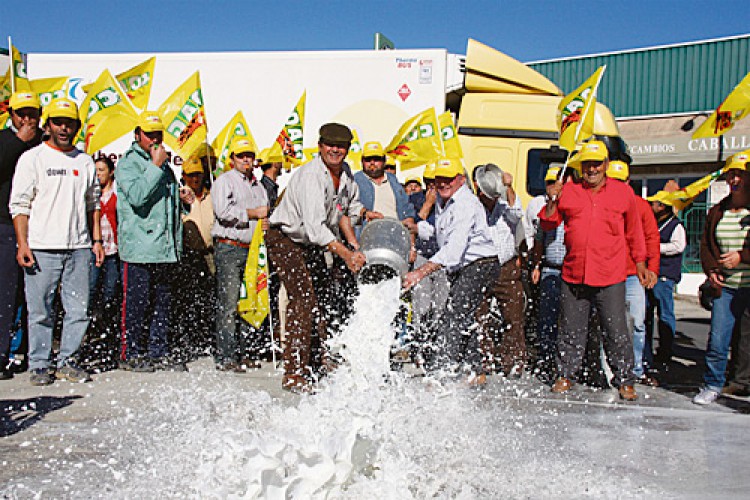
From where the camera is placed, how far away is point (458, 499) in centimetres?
322

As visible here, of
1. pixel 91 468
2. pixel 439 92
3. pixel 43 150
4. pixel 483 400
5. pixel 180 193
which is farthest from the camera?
pixel 439 92

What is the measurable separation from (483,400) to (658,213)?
3.30 meters

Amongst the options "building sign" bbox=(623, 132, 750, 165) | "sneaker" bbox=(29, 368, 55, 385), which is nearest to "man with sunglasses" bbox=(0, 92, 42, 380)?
"sneaker" bbox=(29, 368, 55, 385)

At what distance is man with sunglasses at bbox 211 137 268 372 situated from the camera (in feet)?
21.0

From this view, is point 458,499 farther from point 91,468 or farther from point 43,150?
point 43,150

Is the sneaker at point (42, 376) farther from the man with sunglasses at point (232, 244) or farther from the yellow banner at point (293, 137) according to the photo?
the yellow banner at point (293, 137)

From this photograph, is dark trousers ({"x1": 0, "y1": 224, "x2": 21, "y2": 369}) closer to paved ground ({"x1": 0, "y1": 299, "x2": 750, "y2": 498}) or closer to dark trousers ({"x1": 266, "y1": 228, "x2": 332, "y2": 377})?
paved ground ({"x1": 0, "y1": 299, "x2": 750, "y2": 498})

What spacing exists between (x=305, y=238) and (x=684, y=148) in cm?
1621

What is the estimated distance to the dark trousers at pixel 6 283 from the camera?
568cm

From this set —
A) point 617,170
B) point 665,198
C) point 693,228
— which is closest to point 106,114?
point 617,170

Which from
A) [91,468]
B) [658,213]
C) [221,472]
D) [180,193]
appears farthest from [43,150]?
[658,213]

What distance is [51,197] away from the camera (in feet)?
18.8

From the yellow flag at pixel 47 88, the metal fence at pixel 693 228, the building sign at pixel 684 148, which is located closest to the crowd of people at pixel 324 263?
the yellow flag at pixel 47 88

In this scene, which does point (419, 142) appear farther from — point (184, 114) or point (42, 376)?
point (42, 376)
